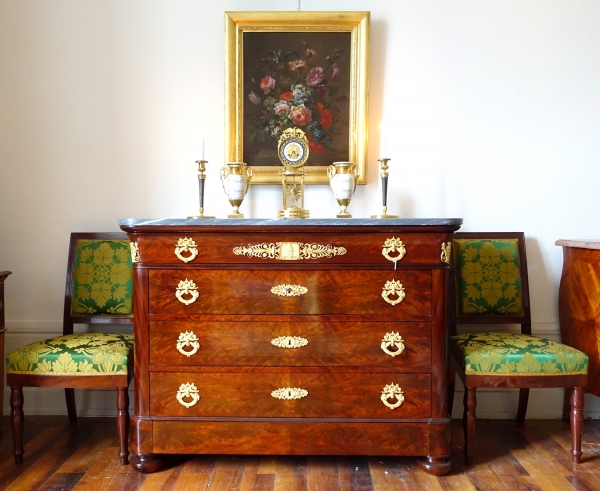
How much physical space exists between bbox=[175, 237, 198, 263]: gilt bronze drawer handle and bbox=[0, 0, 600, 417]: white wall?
797 mm

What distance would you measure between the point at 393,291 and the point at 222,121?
4.69 ft

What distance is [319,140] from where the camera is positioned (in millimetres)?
2881

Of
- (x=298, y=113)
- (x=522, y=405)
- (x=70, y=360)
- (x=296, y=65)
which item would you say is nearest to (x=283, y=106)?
(x=298, y=113)

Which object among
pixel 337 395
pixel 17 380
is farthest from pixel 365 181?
pixel 17 380

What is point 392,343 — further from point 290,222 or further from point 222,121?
point 222,121

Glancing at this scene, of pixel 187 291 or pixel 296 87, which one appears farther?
pixel 296 87

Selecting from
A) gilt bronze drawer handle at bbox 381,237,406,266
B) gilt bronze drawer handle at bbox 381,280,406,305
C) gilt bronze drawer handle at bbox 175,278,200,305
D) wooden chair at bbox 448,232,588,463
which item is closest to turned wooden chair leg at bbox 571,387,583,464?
wooden chair at bbox 448,232,588,463

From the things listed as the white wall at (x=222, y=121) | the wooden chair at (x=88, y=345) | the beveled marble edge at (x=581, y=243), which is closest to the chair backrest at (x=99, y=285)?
the wooden chair at (x=88, y=345)

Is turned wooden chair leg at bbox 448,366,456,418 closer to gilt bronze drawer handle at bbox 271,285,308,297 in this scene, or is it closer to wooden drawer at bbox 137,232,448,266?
wooden drawer at bbox 137,232,448,266

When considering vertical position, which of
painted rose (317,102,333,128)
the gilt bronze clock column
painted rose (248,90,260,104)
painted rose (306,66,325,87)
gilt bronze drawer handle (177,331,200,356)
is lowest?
gilt bronze drawer handle (177,331,200,356)

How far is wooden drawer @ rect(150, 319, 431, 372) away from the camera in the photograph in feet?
7.22

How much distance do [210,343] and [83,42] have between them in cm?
191

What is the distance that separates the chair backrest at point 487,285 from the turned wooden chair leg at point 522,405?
0.36 m

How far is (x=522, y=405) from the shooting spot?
2859 mm
